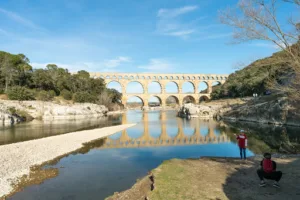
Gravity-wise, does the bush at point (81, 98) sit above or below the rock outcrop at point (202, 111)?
above

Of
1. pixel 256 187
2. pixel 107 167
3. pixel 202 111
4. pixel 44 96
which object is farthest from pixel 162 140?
pixel 44 96

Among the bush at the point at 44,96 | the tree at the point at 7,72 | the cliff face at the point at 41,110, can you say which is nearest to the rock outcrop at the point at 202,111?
the cliff face at the point at 41,110

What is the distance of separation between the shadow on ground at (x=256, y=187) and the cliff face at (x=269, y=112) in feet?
65.3

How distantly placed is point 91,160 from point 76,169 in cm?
170

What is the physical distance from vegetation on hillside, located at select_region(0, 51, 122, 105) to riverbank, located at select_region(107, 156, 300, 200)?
44790 mm

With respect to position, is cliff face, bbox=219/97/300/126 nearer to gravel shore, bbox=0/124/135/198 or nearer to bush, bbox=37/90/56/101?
gravel shore, bbox=0/124/135/198

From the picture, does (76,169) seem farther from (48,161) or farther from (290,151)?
(290,151)

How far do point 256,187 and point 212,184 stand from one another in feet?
3.94

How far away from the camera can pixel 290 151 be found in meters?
14.3

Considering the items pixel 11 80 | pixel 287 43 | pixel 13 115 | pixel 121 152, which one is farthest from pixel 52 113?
pixel 287 43

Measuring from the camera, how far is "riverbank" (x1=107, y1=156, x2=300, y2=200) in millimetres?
6129

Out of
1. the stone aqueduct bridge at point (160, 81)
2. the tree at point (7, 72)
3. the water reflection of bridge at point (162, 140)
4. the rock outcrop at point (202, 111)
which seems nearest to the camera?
the water reflection of bridge at point (162, 140)

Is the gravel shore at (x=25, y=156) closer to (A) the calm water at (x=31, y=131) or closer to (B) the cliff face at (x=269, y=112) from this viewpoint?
(A) the calm water at (x=31, y=131)

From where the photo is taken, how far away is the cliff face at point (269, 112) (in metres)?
26.8
